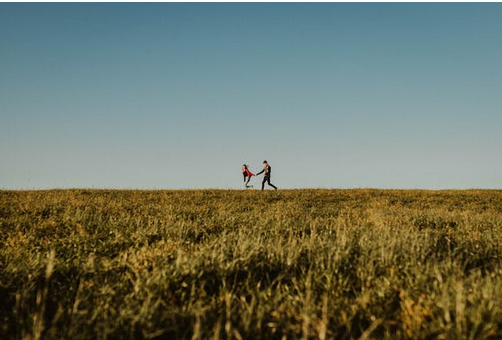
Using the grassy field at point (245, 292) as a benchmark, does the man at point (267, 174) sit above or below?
above

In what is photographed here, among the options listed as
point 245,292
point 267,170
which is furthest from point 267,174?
point 245,292

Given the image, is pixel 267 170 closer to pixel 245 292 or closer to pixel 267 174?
pixel 267 174

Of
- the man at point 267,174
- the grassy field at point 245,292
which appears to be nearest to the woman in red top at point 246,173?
the man at point 267,174

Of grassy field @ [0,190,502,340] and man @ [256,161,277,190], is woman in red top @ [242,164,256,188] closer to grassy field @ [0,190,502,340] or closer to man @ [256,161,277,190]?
man @ [256,161,277,190]

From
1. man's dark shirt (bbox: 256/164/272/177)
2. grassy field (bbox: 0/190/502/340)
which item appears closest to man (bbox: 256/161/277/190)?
man's dark shirt (bbox: 256/164/272/177)

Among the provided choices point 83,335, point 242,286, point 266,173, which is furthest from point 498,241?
point 266,173

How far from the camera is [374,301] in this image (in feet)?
11.6

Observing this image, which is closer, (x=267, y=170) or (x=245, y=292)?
(x=245, y=292)

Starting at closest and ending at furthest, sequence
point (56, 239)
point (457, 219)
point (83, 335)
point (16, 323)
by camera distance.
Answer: point (83, 335), point (16, 323), point (56, 239), point (457, 219)

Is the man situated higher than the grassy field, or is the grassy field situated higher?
the man

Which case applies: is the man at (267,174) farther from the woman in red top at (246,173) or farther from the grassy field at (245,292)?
the grassy field at (245,292)

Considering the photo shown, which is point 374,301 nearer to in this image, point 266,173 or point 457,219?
point 457,219

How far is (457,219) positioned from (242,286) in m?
8.21

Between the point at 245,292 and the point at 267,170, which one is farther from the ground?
the point at 267,170
